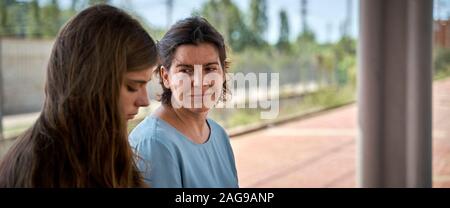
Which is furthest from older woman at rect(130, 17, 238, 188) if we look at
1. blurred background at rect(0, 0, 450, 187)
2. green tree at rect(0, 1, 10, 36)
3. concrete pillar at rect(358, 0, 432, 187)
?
green tree at rect(0, 1, 10, 36)

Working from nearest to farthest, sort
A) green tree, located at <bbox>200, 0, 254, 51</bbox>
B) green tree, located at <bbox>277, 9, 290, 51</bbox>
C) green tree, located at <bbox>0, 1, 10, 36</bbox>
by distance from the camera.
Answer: green tree, located at <bbox>0, 1, 10, 36</bbox> < green tree, located at <bbox>200, 0, 254, 51</bbox> < green tree, located at <bbox>277, 9, 290, 51</bbox>

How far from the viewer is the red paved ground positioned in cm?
294

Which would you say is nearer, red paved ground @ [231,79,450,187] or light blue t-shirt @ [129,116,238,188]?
light blue t-shirt @ [129,116,238,188]

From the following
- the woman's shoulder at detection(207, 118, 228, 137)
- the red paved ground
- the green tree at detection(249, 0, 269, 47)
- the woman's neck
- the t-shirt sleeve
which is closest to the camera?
the t-shirt sleeve

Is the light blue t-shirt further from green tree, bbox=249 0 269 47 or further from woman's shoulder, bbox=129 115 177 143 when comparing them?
green tree, bbox=249 0 269 47

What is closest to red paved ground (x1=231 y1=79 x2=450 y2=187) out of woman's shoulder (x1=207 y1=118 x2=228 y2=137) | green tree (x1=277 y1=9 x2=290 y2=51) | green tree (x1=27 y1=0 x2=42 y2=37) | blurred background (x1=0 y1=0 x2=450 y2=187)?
blurred background (x1=0 y1=0 x2=450 y2=187)

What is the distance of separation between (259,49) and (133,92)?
5364 millimetres

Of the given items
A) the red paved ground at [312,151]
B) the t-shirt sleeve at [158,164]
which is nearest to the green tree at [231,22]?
the red paved ground at [312,151]

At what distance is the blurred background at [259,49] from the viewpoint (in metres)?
4.16

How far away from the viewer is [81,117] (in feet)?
2.76

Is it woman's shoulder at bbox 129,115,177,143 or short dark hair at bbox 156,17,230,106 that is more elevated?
short dark hair at bbox 156,17,230,106

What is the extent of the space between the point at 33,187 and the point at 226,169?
0.44m

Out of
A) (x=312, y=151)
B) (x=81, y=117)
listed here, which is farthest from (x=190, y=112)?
(x=312, y=151)

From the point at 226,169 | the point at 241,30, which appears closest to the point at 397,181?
the point at 226,169
